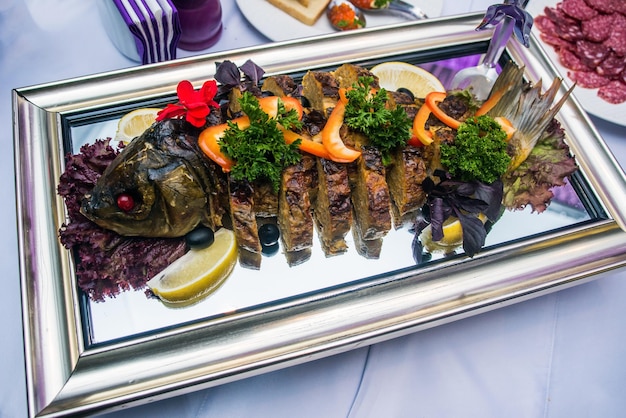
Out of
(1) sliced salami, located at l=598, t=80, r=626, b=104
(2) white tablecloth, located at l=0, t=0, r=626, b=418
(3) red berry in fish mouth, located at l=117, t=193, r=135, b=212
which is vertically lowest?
(2) white tablecloth, located at l=0, t=0, r=626, b=418

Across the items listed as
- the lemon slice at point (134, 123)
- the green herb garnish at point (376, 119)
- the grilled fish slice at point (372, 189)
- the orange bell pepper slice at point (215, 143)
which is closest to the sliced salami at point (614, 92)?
the green herb garnish at point (376, 119)

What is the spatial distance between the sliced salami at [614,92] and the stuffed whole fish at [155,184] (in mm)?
2498

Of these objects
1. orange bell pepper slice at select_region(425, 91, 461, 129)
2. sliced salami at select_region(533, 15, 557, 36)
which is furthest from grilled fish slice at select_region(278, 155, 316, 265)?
sliced salami at select_region(533, 15, 557, 36)

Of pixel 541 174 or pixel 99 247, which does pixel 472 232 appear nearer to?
pixel 541 174

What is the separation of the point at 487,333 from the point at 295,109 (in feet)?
4.85

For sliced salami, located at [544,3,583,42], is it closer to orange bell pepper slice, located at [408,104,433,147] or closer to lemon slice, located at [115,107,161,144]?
orange bell pepper slice, located at [408,104,433,147]

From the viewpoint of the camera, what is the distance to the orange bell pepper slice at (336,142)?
2191 millimetres

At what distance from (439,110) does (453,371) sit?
1282 millimetres

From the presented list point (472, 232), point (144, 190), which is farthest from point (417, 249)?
point (144, 190)

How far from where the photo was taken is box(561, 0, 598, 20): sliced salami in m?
3.52

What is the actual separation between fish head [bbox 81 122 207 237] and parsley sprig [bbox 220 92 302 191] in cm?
20

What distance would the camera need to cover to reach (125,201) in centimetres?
205

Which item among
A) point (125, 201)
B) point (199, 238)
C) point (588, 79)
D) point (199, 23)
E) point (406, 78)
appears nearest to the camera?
point (125, 201)

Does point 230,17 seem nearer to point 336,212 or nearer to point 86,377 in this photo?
point 336,212
